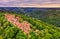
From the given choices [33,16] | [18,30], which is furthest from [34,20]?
[18,30]

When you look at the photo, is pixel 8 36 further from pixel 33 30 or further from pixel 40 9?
pixel 40 9

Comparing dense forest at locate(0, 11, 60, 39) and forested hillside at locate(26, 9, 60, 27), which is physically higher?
forested hillside at locate(26, 9, 60, 27)

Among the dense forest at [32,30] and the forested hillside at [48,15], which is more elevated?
the forested hillside at [48,15]

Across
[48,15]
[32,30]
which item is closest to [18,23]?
[32,30]

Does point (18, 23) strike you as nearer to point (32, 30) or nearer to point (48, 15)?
point (32, 30)
